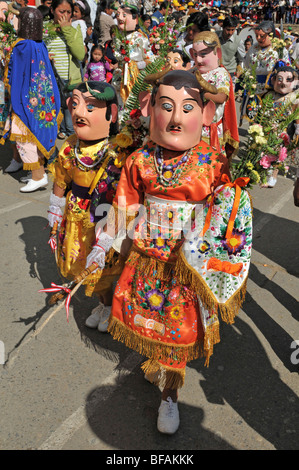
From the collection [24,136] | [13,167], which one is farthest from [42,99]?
[13,167]

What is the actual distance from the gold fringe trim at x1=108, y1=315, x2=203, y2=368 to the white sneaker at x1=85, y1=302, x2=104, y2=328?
755 millimetres

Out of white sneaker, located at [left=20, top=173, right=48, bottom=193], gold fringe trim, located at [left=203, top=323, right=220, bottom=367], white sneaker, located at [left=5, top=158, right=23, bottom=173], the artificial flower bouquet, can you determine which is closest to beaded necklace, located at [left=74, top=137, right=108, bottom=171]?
the artificial flower bouquet

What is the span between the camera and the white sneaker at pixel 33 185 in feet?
18.9

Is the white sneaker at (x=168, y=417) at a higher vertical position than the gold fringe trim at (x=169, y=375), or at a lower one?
lower

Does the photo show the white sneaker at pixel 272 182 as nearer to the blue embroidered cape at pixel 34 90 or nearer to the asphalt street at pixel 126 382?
the asphalt street at pixel 126 382

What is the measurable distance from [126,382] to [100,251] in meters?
0.96

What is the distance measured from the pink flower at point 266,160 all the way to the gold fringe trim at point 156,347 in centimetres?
104

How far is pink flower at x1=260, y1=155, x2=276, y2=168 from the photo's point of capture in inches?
86.8

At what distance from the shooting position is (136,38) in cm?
645

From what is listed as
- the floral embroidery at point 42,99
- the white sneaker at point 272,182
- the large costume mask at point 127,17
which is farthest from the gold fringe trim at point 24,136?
the white sneaker at point 272,182

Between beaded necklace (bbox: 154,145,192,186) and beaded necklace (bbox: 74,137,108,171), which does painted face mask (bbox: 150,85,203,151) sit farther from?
beaded necklace (bbox: 74,137,108,171)

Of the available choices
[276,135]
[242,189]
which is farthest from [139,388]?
[276,135]

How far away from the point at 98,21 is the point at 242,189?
413 inches

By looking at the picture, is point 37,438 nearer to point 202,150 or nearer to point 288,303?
point 202,150
